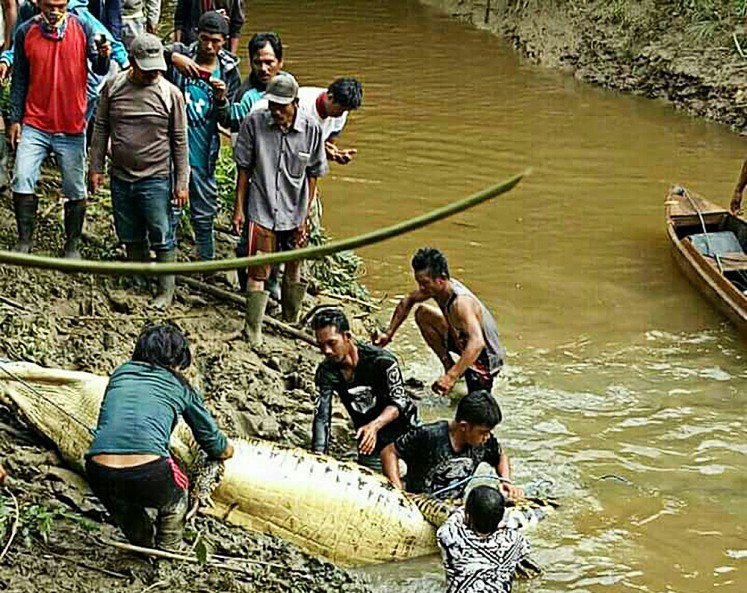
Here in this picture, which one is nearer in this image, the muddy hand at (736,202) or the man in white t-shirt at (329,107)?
the man in white t-shirt at (329,107)

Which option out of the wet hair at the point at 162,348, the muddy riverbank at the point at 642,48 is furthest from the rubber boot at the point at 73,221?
the muddy riverbank at the point at 642,48

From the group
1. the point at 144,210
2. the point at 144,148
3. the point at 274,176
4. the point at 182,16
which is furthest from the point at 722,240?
the point at 144,148

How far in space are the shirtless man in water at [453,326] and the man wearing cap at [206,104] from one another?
Result: 61.5 inches

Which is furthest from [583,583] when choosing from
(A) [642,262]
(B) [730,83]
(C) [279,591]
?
(B) [730,83]

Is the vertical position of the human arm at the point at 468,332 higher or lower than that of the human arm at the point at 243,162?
lower

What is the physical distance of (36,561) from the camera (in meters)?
5.63

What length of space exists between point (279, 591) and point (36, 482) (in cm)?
139

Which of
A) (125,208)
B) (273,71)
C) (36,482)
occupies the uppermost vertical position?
(273,71)

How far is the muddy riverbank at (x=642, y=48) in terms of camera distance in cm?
1797

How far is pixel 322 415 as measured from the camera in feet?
23.7

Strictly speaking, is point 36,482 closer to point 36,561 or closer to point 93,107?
point 36,561

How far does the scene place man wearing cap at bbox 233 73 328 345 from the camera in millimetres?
7859

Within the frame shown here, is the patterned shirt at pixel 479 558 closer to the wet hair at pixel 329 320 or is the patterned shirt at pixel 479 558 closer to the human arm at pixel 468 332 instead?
the wet hair at pixel 329 320

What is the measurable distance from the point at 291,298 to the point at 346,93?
62.7 inches
